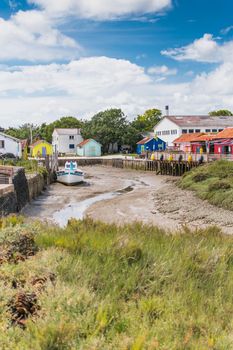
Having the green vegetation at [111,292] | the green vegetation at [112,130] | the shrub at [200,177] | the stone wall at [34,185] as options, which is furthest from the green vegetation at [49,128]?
the green vegetation at [111,292]

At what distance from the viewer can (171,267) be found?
6422 mm

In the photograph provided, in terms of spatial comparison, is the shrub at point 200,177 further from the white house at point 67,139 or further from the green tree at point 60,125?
the green tree at point 60,125

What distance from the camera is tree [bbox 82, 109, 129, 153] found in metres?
86.2

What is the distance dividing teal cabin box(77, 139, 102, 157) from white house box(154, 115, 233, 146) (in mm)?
14731

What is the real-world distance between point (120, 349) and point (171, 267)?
2590mm

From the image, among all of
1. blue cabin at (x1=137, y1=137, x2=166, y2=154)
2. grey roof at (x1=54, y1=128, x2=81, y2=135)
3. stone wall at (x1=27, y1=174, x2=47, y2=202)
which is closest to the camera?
stone wall at (x1=27, y1=174, x2=47, y2=202)

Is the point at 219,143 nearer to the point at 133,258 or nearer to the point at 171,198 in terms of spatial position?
the point at 171,198

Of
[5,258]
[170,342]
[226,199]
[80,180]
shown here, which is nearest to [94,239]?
[5,258]

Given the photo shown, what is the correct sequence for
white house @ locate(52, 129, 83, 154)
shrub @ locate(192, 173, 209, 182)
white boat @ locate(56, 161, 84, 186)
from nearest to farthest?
shrub @ locate(192, 173, 209, 182), white boat @ locate(56, 161, 84, 186), white house @ locate(52, 129, 83, 154)

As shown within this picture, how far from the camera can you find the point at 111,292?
553 cm

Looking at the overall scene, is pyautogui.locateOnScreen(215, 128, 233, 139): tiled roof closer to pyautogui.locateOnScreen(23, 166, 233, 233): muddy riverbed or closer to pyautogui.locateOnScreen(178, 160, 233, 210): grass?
pyautogui.locateOnScreen(178, 160, 233, 210): grass

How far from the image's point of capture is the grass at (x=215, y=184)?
2314 cm

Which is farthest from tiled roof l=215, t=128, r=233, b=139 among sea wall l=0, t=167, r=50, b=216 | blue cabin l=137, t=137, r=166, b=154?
sea wall l=0, t=167, r=50, b=216

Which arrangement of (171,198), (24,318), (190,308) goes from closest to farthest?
(24,318) → (190,308) → (171,198)
